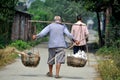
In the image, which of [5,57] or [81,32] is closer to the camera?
[81,32]

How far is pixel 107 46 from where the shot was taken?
1066 inches

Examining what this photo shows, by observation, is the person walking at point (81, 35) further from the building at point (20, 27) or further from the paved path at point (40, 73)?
the building at point (20, 27)

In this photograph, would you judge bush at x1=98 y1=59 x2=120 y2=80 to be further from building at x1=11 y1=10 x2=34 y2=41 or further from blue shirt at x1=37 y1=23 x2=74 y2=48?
building at x1=11 y1=10 x2=34 y2=41

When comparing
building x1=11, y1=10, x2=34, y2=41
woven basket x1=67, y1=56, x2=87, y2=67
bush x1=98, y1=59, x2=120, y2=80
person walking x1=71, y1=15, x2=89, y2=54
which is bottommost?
building x1=11, y1=10, x2=34, y2=41

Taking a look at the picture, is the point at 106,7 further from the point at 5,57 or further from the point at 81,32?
the point at 81,32

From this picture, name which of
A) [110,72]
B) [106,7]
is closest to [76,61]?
[110,72]

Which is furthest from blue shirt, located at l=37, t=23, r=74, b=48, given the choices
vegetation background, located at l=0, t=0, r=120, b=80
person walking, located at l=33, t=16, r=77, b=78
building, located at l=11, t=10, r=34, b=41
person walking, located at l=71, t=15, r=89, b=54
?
building, located at l=11, t=10, r=34, b=41

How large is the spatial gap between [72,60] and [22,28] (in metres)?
23.9

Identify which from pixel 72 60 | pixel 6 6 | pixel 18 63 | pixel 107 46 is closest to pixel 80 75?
pixel 72 60

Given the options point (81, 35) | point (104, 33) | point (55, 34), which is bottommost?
point (104, 33)

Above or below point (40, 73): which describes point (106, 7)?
above

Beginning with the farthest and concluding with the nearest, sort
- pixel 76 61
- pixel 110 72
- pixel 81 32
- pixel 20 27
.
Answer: pixel 20 27 → pixel 81 32 → pixel 76 61 → pixel 110 72

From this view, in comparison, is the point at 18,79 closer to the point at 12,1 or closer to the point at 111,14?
the point at 12,1

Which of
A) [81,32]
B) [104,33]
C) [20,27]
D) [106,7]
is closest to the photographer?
[81,32]
